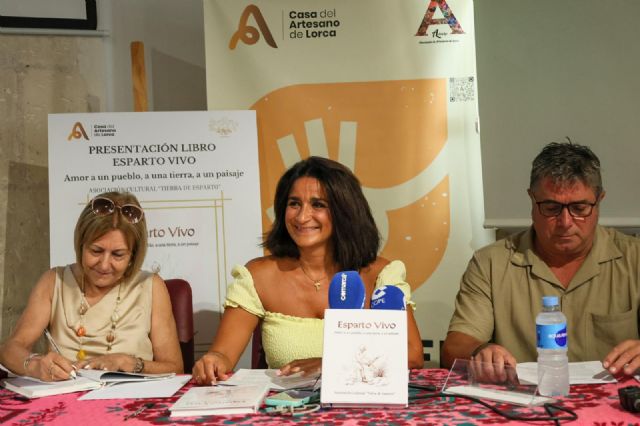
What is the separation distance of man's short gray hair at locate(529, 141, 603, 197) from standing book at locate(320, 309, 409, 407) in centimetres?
97

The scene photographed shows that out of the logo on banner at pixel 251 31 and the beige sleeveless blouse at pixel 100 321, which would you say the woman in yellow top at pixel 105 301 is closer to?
the beige sleeveless blouse at pixel 100 321

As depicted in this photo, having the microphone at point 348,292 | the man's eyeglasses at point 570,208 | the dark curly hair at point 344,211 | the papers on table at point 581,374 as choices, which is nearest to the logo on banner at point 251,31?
the dark curly hair at point 344,211

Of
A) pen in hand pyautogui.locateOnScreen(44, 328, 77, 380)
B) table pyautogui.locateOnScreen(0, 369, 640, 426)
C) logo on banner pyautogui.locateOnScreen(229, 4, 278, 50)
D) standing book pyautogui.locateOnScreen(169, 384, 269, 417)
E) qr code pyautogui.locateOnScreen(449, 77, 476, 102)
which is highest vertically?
logo on banner pyautogui.locateOnScreen(229, 4, 278, 50)

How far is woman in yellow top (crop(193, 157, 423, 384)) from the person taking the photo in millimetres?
2629

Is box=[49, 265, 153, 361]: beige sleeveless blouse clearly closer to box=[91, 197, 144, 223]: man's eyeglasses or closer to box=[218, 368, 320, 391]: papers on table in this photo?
box=[91, 197, 144, 223]: man's eyeglasses

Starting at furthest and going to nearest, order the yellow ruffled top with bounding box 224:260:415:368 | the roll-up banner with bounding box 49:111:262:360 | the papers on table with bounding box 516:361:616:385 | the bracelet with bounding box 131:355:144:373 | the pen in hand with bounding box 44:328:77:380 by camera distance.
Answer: the roll-up banner with bounding box 49:111:262:360
the yellow ruffled top with bounding box 224:260:415:368
the bracelet with bounding box 131:355:144:373
the pen in hand with bounding box 44:328:77:380
the papers on table with bounding box 516:361:616:385

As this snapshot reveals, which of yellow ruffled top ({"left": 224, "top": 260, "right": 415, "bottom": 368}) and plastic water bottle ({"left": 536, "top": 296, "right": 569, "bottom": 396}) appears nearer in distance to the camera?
plastic water bottle ({"left": 536, "top": 296, "right": 569, "bottom": 396})

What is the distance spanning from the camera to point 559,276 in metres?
2.68

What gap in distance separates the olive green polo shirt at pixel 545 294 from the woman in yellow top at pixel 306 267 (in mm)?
283

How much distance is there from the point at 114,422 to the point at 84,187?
2030 millimetres

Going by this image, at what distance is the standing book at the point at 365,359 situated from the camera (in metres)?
1.82

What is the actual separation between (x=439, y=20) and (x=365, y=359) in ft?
8.12

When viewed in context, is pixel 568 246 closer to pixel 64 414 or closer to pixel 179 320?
pixel 179 320

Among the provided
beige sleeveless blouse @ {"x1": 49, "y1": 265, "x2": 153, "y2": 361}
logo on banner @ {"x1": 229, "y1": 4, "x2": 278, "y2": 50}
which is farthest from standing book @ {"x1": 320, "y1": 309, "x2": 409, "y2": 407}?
logo on banner @ {"x1": 229, "y1": 4, "x2": 278, "y2": 50}
